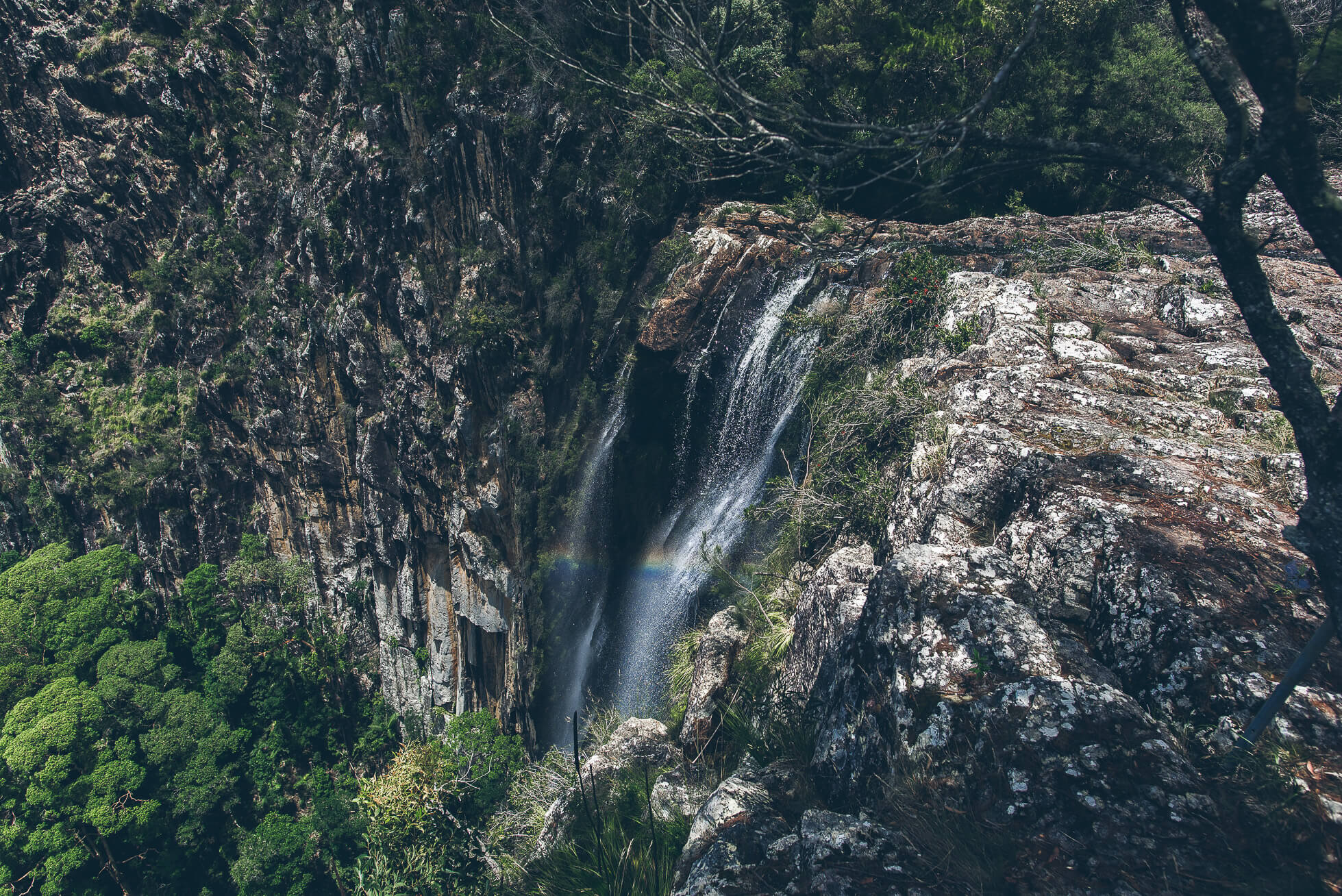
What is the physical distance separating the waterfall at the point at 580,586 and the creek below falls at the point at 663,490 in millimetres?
34

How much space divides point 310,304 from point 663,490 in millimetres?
12922

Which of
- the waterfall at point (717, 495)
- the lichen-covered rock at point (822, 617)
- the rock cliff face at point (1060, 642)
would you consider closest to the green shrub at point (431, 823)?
the waterfall at point (717, 495)

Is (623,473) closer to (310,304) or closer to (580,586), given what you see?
(580,586)

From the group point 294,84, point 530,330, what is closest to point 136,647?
point 530,330

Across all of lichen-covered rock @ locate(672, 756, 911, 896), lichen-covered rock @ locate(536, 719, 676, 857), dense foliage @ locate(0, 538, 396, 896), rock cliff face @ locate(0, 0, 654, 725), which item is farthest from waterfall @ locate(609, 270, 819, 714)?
dense foliage @ locate(0, 538, 396, 896)

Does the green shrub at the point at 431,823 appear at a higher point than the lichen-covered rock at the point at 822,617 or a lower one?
lower

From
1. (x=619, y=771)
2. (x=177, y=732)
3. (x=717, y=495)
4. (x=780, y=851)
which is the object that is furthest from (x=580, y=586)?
(x=780, y=851)

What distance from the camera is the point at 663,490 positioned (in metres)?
14.5

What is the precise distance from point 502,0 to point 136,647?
20270 mm

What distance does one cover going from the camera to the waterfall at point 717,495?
11539mm

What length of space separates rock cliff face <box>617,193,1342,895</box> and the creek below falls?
15.4ft

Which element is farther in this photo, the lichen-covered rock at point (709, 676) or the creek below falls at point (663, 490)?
the creek below falls at point (663, 490)

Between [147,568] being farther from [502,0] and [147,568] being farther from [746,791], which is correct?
[746,791]

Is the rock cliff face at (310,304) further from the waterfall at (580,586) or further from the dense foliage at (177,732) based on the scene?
the dense foliage at (177,732)
